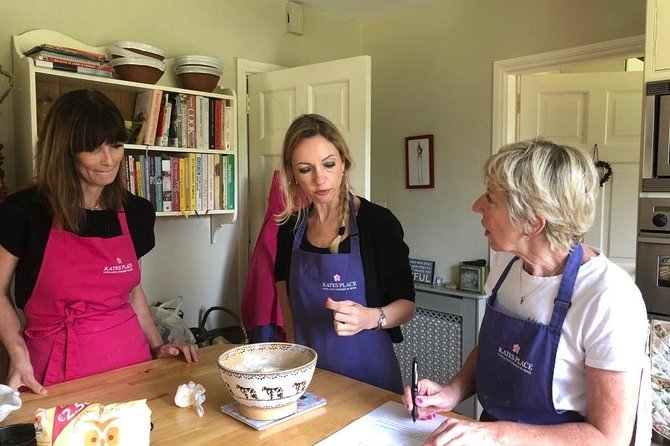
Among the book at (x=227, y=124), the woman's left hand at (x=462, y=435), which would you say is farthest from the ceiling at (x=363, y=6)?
the woman's left hand at (x=462, y=435)

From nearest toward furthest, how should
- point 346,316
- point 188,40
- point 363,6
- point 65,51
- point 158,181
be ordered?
point 346,316
point 65,51
point 158,181
point 188,40
point 363,6

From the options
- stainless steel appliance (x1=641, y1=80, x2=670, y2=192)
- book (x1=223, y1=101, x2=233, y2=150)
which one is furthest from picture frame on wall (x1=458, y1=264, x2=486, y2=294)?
book (x1=223, y1=101, x2=233, y2=150)

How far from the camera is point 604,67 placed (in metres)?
3.72

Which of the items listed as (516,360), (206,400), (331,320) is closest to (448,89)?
(331,320)

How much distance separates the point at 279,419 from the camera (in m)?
1.10

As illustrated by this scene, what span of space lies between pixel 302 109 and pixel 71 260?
1.65 metres

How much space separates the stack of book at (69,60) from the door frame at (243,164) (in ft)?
2.86

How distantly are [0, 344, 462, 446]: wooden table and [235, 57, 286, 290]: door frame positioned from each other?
5.36 ft

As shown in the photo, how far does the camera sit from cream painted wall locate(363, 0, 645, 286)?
2.95 meters

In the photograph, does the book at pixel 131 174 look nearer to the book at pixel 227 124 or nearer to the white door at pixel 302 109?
the book at pixel 227 124

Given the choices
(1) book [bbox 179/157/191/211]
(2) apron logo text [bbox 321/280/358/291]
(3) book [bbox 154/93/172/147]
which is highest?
(3) book [bbox 154/93/172/147]

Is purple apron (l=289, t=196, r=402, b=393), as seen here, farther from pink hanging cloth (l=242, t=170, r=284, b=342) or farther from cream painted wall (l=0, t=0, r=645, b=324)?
cream painted wall (l=0, t=0, r=645, b=324)

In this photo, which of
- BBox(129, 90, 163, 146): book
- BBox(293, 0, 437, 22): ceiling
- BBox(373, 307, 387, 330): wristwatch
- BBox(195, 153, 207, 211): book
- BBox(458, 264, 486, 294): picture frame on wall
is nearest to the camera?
BBox(373, 307, 387, 330): wristwatch

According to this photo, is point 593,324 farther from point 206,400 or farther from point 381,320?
point 206,400
